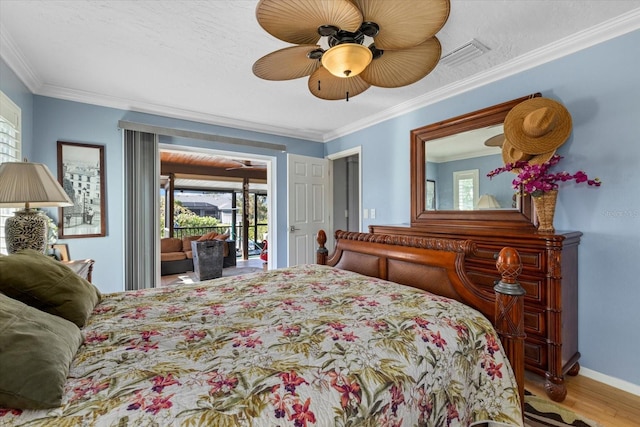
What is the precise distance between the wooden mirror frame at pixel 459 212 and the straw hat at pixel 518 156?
0.27 meters

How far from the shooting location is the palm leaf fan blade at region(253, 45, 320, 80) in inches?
62.4

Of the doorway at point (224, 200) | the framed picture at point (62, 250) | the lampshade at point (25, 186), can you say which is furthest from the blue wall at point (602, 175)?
the doorway at point (224, 200)

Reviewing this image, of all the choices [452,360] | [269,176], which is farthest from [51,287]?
[269,176]

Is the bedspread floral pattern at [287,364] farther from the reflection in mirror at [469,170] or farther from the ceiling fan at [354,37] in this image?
the reflection in mirror at [469,170]

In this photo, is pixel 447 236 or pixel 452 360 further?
pixel 447 236

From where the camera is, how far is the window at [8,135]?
223cm

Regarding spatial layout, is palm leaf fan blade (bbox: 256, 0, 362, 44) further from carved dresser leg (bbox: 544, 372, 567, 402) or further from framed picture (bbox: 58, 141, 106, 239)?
framed picture (bbox: 58, 141, 106, 239)

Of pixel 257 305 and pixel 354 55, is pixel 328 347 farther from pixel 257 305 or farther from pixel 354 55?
pixel 354 55

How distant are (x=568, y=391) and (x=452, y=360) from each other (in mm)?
1546

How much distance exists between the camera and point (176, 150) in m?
3.86

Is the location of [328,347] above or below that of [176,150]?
below

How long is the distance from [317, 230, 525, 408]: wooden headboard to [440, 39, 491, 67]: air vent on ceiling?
154 centimetres

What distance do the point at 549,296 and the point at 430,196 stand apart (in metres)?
1.52

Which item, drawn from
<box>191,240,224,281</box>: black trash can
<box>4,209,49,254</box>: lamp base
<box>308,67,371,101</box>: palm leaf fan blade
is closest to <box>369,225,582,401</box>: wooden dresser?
<box>308,67,371,101</box>: palm leaf fan blade
